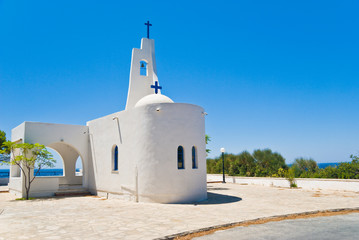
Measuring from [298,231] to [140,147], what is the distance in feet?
25.4

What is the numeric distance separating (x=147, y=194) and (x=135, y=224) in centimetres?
423

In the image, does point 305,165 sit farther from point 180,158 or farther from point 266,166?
point 180,158

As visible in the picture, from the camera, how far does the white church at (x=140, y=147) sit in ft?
42.0

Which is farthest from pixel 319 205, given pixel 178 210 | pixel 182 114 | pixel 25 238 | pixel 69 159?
pixel 69 159

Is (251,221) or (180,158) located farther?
(180,158)

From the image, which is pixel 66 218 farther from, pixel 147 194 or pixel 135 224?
pixel 147 194

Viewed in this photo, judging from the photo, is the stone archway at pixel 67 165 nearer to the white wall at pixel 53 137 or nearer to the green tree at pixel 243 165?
the white wall at pixel 53 137

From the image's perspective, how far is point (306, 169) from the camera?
23.9 meters

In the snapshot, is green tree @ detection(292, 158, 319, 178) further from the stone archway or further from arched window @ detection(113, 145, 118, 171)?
the stone archway

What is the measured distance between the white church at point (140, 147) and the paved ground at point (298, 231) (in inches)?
207

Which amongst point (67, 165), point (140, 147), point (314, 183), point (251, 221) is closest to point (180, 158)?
point (140, 147)

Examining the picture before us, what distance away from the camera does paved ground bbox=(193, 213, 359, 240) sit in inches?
277

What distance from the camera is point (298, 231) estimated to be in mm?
7590

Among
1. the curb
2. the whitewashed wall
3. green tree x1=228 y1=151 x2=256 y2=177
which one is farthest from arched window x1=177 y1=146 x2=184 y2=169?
green tree x1=228 y1=151 x2=256 y2=177
